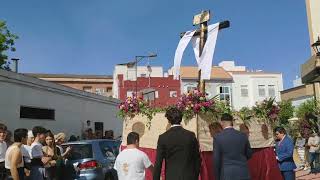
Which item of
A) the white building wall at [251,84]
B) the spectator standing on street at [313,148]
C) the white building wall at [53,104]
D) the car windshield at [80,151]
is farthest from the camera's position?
the white building wall at [251,84]

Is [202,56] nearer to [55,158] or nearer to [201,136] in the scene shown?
[201,136]

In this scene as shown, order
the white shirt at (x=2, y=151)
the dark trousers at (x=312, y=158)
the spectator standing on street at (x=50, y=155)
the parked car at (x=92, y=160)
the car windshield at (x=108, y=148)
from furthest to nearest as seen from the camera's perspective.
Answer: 1. the dark trousers at (x=312, y=158)
2. the car windshield at (x=108, y=148)
3. the parked car at (x=92, y=160)
4. the spectator standing on street at (x=50, y=155)
5. the white shirt at (x=2, y=151)

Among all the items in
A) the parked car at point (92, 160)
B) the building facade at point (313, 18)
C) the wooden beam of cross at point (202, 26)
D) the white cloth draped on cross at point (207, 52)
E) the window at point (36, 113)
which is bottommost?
the parked car at point (92, 160)

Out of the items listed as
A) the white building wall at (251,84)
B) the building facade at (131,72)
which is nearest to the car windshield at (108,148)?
the building facade at (131,72)

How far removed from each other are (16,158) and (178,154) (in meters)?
3.09

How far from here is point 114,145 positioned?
12.1 m

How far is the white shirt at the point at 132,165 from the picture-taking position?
612 cm

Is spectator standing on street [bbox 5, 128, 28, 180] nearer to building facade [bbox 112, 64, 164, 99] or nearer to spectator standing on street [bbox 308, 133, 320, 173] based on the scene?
spectator standing on street [bbox 308, 133, 320, 173]

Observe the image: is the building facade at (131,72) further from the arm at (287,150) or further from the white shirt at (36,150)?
the arm at (287,150)

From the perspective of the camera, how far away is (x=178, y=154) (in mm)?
6195

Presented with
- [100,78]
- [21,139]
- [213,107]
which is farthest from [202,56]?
[100,78]

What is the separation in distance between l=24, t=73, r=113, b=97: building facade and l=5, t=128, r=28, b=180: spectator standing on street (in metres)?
75.6

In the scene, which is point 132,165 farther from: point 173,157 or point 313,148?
point 313,148

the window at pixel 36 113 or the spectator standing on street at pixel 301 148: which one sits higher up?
the window at pixel 36 113
